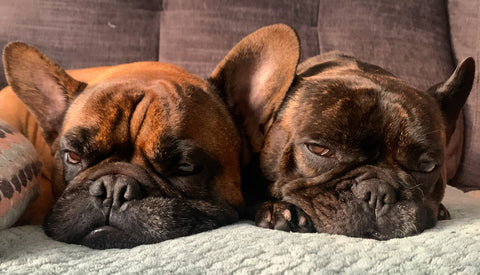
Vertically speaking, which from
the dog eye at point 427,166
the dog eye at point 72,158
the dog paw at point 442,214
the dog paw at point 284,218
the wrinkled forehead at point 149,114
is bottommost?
the dog paw at point 442,214

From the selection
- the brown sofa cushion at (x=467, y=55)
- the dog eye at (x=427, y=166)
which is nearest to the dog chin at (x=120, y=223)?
the dog eye at (x=427, y=166)

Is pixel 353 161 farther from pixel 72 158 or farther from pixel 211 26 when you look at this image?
pixel 211 26

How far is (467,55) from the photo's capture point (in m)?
2.60

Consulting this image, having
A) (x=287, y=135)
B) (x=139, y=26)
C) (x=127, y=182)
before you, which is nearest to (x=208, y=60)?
(x=139, y=26)

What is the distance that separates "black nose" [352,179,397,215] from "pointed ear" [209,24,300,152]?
0.40m

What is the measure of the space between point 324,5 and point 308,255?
196 cm

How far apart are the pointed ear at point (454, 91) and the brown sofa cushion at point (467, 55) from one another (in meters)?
0.95

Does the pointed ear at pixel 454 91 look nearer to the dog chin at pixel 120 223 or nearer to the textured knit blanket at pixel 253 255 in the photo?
the textured knit blanket at pixel 253 255

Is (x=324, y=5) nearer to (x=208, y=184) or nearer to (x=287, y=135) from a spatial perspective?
(x=287, y=135)

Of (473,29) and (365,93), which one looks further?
(473,29)

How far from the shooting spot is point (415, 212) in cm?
126

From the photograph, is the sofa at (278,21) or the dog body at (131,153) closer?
the dog body at (131,153)

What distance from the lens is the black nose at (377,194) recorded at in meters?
1.26

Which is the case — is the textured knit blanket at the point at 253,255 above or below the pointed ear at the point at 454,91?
below
